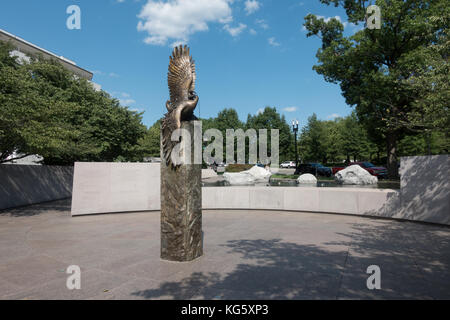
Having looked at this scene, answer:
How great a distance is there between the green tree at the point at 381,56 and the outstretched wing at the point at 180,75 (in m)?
15.5

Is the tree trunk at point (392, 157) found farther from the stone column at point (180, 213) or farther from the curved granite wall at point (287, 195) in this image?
the stone column at point (180, 213)

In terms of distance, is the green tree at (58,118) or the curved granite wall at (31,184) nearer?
the green tree at (58,118)

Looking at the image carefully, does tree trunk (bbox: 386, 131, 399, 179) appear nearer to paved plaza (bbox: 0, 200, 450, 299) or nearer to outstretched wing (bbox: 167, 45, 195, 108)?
paved plaza (bbox: 0, 200, 450, 299)

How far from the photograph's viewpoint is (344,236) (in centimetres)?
789

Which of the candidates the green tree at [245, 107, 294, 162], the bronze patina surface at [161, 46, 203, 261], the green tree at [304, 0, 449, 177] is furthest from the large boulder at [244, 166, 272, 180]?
the green tree at [245, 107, 294, 162]

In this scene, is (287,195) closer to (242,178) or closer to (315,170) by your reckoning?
(242,178)

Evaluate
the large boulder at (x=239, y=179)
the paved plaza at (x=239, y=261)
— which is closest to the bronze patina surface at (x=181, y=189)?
the paved plaza at (x=239, y=261)

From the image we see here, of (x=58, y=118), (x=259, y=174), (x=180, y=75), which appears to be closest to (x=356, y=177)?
(x=259, y=174)

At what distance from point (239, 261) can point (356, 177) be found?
14851mm

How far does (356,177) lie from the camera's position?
18.0m

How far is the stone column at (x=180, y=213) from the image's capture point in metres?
5.83

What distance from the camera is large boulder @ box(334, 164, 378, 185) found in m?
17.7

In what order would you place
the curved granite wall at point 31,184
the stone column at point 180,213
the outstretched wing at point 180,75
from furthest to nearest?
the curved granite wall at point 31,184 → the outstretched wing at point 180,75 → the stone column at point 180,213
